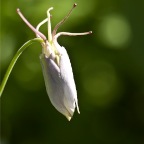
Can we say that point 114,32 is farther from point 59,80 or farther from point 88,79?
point 59,80

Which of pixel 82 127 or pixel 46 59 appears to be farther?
pixel 82 127

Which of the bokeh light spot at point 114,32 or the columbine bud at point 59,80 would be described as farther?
the bokeh light spot at point 114,32

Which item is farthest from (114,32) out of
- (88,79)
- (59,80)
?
(59,80)

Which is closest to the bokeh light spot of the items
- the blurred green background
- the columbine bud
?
the blurred green background

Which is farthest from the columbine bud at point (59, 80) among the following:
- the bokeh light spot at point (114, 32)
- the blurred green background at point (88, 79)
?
the bokeh light spot at point (114, 32)

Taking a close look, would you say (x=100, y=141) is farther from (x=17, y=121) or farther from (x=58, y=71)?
(x=58, y=71)

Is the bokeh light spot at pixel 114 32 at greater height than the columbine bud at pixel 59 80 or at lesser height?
lesser

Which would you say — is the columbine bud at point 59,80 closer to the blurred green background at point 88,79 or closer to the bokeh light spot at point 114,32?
the blurred green background at point 88,79

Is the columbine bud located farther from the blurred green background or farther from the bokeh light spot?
the bokeh light spot

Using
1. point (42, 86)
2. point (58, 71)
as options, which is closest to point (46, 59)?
point (58, 71)
